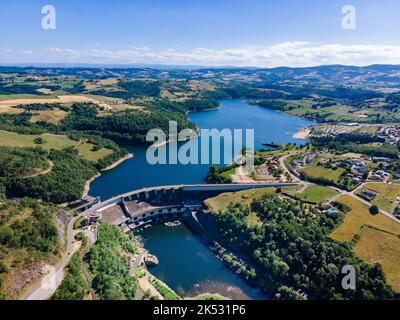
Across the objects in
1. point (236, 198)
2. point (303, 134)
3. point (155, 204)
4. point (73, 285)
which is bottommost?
point (155, 204)

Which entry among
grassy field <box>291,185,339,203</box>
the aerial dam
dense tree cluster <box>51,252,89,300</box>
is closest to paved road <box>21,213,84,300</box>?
dense tree cluster <box>51,252,89,300</box>

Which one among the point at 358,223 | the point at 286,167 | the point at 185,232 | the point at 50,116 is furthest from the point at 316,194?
the point at 50,116

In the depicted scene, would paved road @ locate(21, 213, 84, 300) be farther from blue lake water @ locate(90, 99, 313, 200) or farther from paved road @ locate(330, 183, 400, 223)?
paved road @ locate(330, 183, 400, 223)

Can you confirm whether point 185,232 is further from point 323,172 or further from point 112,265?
point 323,172

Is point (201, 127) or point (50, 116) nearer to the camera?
point (50, 116)

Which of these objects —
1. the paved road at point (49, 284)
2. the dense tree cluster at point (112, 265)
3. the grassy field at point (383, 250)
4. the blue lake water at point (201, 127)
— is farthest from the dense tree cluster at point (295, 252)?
the blue lake water at point (201, 127)

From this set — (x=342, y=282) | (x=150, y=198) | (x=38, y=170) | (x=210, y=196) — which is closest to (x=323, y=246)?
(x=342, y=282)
